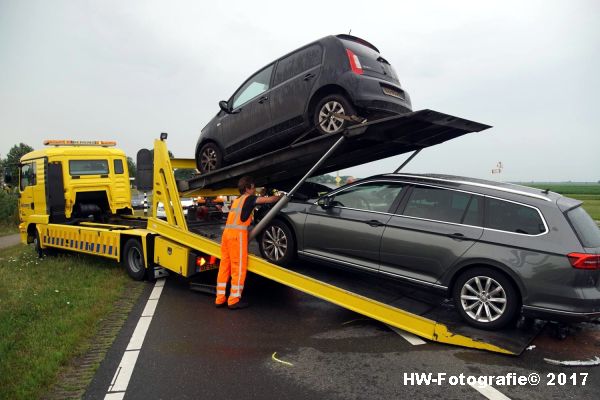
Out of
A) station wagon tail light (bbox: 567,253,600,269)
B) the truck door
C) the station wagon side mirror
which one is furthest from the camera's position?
the truck door

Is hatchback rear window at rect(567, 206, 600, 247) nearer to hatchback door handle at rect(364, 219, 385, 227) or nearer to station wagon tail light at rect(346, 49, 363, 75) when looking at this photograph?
hatchback door handle at rect(364, 219, 385, 227)

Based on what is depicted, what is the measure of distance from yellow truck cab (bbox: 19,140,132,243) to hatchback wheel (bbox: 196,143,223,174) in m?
3.65

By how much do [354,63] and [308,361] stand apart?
3.42 meters

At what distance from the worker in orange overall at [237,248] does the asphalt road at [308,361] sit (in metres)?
0.25

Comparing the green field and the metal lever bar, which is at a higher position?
the metal lever bar

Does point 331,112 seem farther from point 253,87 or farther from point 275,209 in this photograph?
point 253,87

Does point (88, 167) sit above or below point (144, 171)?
above

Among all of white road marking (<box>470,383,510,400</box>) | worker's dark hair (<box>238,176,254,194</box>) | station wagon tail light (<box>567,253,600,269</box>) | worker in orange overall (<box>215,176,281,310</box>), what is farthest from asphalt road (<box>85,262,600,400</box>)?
worker's dark hair (<box>238,176,254,194</box>)

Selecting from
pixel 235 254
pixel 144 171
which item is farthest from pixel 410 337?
pixel 144 171

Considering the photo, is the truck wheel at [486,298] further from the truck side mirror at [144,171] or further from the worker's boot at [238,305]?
the truck side mirror at [144,171]

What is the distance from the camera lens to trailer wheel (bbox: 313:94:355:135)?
497 cm

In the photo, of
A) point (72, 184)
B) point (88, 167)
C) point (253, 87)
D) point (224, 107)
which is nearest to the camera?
point (253, 87)

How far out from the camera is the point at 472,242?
422 centimetres

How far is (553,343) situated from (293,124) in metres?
3.80
